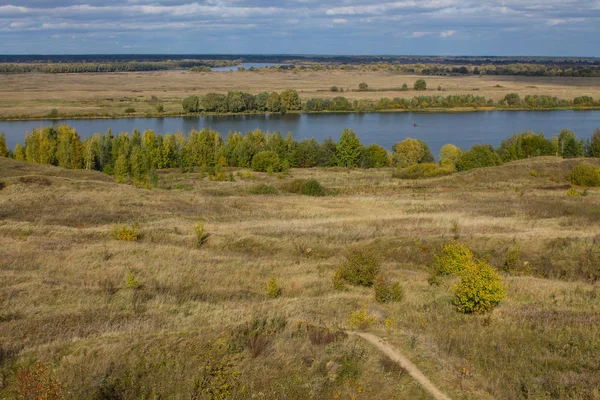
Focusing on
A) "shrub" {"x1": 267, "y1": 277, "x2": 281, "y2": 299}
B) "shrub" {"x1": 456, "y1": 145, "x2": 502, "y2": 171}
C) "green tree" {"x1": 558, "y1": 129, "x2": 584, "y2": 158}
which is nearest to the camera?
"shrub" {"x1": 267, "y1": 277, "x2": 281, "y2": 299}

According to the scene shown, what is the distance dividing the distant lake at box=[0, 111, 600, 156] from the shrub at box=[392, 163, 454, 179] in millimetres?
24663

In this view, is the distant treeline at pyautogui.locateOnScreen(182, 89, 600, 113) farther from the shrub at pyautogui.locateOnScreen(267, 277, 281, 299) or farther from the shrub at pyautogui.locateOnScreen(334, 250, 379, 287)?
→ the shrub at pyautogui.locateOnScreen(267, 277, 281, 299)

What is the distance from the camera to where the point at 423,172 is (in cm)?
5091

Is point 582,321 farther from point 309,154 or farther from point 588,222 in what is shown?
point 309,154

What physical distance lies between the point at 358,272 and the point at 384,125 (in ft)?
294

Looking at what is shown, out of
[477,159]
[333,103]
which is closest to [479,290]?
[477,159]

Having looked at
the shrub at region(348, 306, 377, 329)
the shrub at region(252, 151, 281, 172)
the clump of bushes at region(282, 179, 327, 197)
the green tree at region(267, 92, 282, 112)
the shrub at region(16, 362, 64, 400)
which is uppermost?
the green tree at region(267, 92, 282, 112)

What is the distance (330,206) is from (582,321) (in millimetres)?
20096

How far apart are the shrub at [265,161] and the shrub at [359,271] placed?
47712mm

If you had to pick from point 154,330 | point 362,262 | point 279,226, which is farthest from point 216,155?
point 154,330

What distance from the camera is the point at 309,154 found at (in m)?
68.8

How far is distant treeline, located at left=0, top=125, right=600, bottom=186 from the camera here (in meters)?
61.7

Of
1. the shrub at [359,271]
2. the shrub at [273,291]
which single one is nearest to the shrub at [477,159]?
the shrub at [359,271]

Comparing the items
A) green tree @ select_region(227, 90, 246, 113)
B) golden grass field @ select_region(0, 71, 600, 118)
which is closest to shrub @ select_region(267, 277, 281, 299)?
golden grass field @ select_region(0, 71, 600, 118)
